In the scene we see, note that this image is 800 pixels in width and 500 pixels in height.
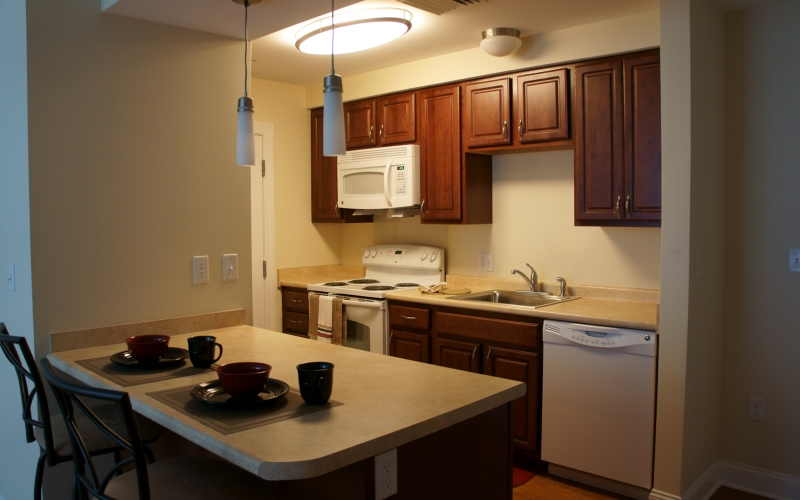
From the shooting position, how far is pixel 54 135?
2205mm

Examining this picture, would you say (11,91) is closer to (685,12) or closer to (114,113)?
(114,113)

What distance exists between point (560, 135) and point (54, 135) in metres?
2.47

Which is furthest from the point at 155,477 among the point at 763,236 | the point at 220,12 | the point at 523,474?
the point at 763,236

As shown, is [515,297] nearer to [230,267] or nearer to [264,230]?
[230,267]

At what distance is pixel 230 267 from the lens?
2705 millimetres

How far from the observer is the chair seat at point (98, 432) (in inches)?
69.9

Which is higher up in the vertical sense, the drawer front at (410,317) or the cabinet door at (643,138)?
the cabinet door at (643,138)

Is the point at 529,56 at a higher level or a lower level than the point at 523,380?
higher

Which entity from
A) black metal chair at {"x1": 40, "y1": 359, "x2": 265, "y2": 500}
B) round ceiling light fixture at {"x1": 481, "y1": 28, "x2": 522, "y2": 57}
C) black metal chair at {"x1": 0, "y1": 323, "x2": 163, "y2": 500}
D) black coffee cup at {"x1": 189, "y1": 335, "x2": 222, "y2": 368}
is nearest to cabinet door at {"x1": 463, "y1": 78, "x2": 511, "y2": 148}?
round ceiling light fixture at {"x1": 481, "y1": 28, "x2": 522, "y2": 57}

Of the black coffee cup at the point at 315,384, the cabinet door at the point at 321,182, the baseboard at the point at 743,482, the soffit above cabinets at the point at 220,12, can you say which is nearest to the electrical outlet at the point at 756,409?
the baseboard at the point at 743,482

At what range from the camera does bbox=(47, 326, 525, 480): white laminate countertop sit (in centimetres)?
123

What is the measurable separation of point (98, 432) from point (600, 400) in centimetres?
219

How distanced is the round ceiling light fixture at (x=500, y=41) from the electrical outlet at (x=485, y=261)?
4.31 feet

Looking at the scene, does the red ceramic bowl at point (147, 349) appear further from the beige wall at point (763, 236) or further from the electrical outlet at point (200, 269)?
the beige wall at point (763, 236)
